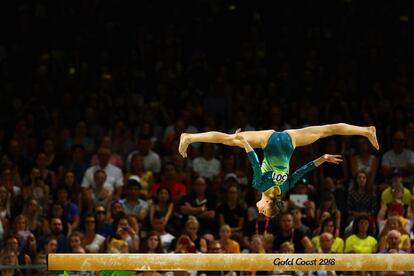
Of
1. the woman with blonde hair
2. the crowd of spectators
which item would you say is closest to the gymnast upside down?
the crowd of spectators

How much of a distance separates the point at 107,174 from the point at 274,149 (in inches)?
190

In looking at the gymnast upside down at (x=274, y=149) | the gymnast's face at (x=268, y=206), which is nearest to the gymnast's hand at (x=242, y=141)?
the gymnast upside down at (x=274, y=149)

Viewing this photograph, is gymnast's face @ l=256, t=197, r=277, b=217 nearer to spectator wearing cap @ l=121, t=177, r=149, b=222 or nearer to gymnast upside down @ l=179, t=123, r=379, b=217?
gymnast upside down @ l=179, t=123, r=379, b=217

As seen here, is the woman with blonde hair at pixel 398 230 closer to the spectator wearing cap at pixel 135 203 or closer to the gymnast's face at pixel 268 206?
the gymnast's face at pixel 268 206

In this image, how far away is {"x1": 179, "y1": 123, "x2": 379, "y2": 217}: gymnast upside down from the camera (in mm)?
10961

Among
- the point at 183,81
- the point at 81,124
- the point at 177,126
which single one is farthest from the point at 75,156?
the point at 183,81

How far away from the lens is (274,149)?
11.4m

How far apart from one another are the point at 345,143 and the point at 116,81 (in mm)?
4332

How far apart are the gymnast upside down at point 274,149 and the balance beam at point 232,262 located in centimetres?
60

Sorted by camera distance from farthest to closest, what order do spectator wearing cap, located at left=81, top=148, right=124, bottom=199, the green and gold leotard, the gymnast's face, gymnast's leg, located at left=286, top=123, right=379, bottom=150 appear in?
spectator wearing cap, located at left=81, top=148, right=124, bottom=199 → gymnast's leg, located at left=286, top=123, right=379, bottom=150 → the gymnast's face → the green and gold leotard

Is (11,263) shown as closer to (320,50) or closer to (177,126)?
→ (177,126)

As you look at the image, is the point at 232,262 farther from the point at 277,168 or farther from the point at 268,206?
the point at 277,168

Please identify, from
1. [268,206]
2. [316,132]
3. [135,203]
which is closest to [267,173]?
[268,206]

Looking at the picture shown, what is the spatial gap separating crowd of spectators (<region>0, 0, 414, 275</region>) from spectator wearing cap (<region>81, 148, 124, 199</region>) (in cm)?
2
